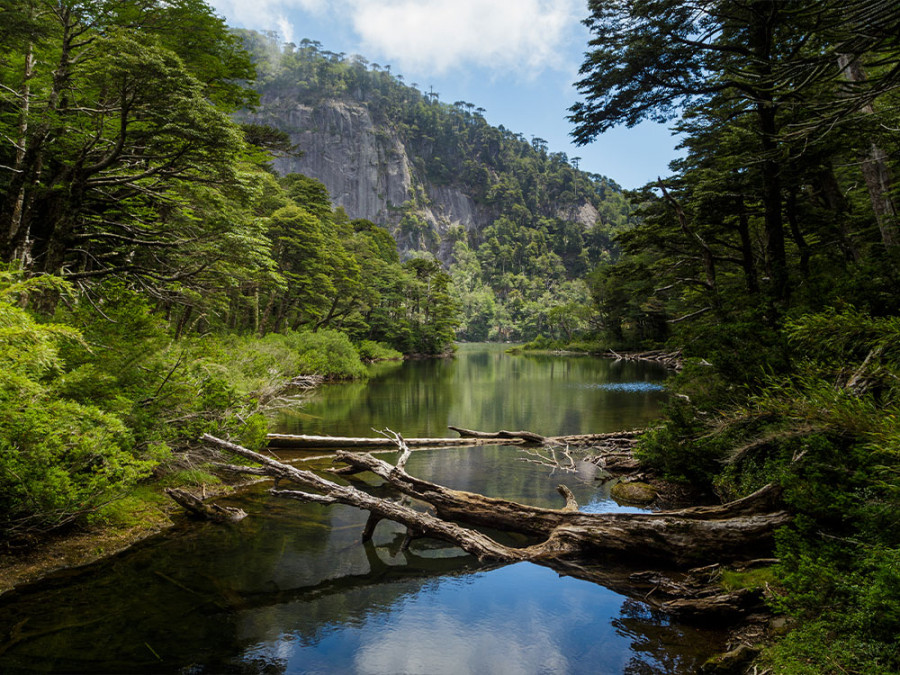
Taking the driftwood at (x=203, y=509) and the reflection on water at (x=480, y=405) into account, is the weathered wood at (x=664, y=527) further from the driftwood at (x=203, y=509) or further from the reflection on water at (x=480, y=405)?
the reflection on water at (x=480, y=405)

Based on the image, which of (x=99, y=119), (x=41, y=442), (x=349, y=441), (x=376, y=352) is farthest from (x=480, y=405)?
(x=376, y=352)

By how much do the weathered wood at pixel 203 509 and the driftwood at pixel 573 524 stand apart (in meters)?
1.05

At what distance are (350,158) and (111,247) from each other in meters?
126

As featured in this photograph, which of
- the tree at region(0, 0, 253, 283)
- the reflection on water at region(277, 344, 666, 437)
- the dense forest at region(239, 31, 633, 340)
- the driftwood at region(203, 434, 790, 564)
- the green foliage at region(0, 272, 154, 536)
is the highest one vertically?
the dense forest at region(239, 31, 633, 340)

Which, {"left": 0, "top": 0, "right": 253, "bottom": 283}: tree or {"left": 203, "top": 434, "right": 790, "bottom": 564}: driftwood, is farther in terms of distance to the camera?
{"left": 0, "top": 0, "right": 253, "bottom": 283}: tree

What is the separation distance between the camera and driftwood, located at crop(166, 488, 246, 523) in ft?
21.7

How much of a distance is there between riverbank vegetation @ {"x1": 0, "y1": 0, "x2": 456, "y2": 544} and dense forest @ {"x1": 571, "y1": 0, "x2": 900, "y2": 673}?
6620 millimetres

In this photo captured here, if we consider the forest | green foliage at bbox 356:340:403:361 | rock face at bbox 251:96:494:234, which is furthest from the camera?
rock face at bbox 251:96:494:234

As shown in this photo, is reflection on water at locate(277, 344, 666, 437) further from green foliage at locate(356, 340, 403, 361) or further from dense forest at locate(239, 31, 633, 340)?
dense forest at locate(239, 31, 633, 340)

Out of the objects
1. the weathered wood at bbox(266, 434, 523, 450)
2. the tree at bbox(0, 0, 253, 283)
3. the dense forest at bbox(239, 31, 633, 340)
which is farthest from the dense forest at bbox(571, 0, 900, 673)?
the dense forest at bbox(239, 31, 633, 340)

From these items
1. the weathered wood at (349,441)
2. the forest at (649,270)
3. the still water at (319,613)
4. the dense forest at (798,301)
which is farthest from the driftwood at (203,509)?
the dense forest at (798,301)

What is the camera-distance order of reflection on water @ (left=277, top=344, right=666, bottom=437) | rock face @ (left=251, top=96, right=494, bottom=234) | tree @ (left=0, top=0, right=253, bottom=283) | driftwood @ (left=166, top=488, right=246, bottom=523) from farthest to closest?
1. rock face @ (left=251, top=96, right=494, bottom=234)
2. reflection on water @ (left=277, top=344, right=666, bottom=437)
3. tree @ (left=0, top=0, right=253, bottom=283)
4. driftwood @ (left=166, top=488, right=246, bottom=523)

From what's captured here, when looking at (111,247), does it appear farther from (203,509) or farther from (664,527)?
(664,527)

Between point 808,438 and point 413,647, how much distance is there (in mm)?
4538
